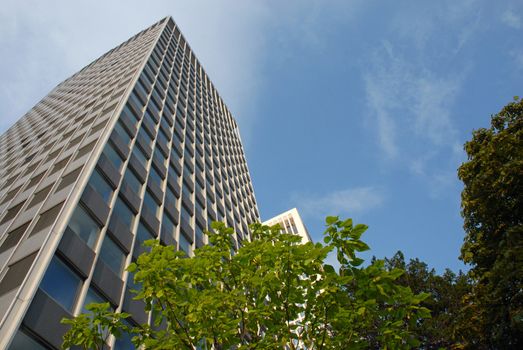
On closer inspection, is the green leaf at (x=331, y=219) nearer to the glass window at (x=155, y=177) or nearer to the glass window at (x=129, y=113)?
the glass window at (x=155, y=177)

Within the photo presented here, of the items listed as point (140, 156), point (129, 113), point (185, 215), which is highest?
point (129, 113)

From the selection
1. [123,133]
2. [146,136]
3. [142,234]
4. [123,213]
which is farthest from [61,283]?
[146,136]

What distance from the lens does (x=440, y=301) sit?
1994cm

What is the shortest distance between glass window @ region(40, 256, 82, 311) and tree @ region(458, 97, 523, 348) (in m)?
15.2

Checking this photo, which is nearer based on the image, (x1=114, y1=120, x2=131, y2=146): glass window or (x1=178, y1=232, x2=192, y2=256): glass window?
(x1=114, y1=120, x2=131, y2=146): glass window

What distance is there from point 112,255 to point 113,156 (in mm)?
7098

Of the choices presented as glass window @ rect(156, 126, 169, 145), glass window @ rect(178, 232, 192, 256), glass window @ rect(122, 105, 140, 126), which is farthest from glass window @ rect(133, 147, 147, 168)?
glass window @ rect(178, 232, 192, 256)

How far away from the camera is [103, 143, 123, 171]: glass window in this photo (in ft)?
70.4

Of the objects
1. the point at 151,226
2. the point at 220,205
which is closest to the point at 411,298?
the point at 151,226

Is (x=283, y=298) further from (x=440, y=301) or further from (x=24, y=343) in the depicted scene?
(x=440, y=301)

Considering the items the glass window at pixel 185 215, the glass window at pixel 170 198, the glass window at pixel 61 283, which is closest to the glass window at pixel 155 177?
the glass window at pixel 170 198

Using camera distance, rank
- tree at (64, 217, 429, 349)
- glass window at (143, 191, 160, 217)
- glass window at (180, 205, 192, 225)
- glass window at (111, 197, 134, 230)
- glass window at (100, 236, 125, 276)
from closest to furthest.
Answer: tree at (64, 217, 429, 349)
glass window at (100, 236, 125, 276)
glass window at (111, 197, 134, 230)
glass window at (143, 191, 160, 217)
glass window at (180, 205, 192, 225)

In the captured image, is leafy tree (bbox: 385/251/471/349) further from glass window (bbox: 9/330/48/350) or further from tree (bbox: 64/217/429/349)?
glass window (bbox: 9/330/48/350)

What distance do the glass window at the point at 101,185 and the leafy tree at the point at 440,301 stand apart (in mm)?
15716
